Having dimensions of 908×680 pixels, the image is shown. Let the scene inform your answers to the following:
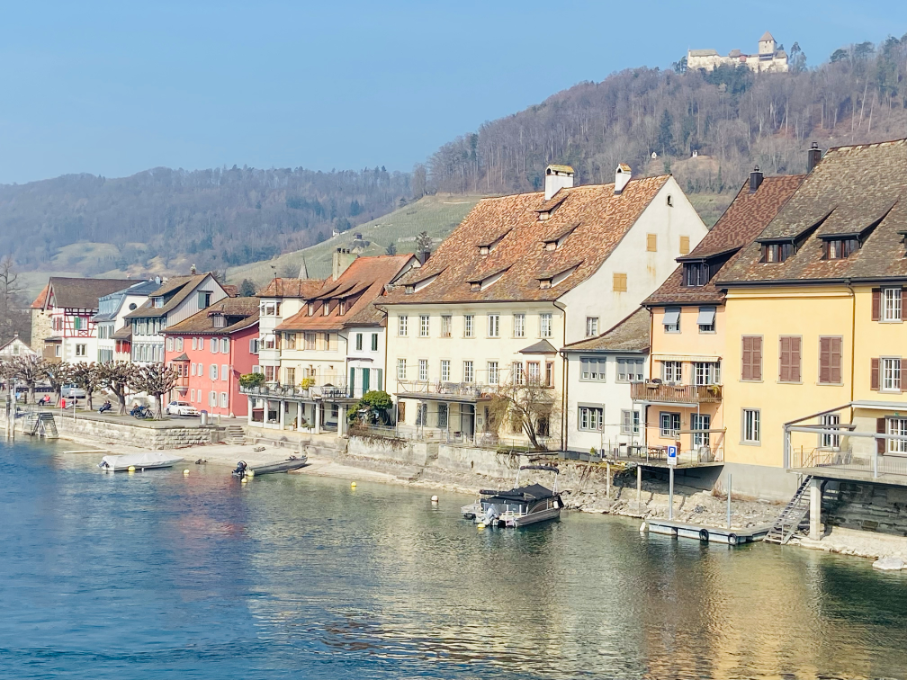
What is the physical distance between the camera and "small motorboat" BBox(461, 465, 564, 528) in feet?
194

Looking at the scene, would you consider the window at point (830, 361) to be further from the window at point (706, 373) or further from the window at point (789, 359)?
the window at point (706, 373)

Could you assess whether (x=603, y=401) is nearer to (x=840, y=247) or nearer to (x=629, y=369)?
(x=629, y=369)

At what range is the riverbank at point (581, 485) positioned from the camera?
54147mm

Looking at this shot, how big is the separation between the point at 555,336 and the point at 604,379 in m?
5.71

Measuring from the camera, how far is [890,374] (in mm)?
47500

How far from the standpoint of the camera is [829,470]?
46062 mm

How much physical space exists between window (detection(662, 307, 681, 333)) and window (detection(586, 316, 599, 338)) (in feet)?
31.7

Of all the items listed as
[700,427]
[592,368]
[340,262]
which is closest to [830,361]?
[700,427]

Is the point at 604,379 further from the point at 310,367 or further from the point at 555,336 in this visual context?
the point at 310,367

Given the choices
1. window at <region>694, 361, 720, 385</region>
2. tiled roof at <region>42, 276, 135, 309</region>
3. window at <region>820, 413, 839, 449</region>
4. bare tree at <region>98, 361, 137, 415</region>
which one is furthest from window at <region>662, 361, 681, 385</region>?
tiled roof at <region>42, 276, 135, 309</region>

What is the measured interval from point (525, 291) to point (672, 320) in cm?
1361

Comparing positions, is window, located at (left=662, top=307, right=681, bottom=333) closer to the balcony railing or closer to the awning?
the awning

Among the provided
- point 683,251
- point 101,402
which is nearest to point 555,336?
point 683,251

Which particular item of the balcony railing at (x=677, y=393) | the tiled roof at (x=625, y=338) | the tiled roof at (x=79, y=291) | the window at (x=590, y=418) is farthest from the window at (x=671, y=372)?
the tiled roof at (x=79, y=291)
